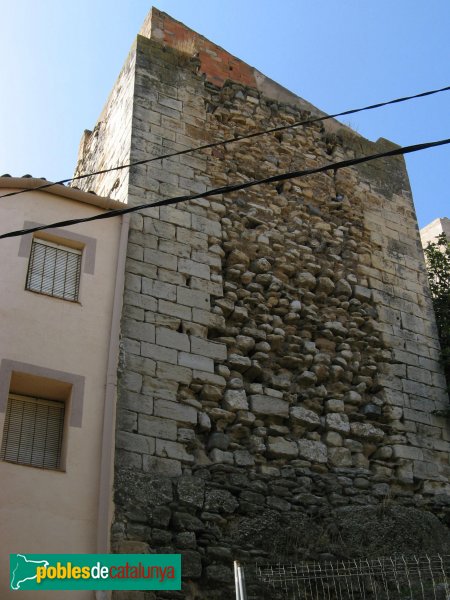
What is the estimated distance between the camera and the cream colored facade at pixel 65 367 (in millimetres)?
5992

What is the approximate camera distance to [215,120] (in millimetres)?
9922

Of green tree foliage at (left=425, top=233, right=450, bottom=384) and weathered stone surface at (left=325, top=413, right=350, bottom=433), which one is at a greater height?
green tree foliage at (left=425, top=233, right=450, bottom=384)

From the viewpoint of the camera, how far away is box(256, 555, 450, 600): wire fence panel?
6.34 m

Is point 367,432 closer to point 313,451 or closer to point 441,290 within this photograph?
point 313,451

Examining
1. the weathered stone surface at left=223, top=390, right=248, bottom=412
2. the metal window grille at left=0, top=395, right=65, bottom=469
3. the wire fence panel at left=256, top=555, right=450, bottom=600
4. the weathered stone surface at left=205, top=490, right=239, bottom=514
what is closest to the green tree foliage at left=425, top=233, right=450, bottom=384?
the weathered stone surface at left=223, top=390, right=248, bottom=412

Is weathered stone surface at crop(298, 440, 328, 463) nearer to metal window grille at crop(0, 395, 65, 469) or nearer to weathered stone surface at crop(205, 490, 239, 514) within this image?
weathered stone surface at crop(205, 490, 239, 514)

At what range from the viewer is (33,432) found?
259 inches

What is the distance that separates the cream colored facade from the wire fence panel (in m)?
1.41

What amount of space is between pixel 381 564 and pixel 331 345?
247 cm

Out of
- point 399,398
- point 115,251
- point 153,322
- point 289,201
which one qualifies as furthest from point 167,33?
point 399,398

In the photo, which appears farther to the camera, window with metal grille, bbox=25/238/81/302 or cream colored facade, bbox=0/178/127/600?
window with metal grille, bbox=25/238/81/302

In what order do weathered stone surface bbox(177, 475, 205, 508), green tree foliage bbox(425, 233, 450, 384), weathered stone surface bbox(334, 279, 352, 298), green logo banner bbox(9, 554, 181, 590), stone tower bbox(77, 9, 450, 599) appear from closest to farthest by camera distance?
1. green logo banner bbox(9, 554, 181, 590)
2. weathered stone surface bbox(177, 475, 205, 508)
3. stone tower bbox(77, 9, 450, 599)
4. weathered stone surface bbox(334, 279, 352, 298)
5. green tree foliage bbox(425, 233, 450, 384)

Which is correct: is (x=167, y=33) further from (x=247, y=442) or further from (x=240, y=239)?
(x=247, y=442)

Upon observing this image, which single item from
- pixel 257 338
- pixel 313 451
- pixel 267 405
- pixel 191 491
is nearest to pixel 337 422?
pixel 313 451
